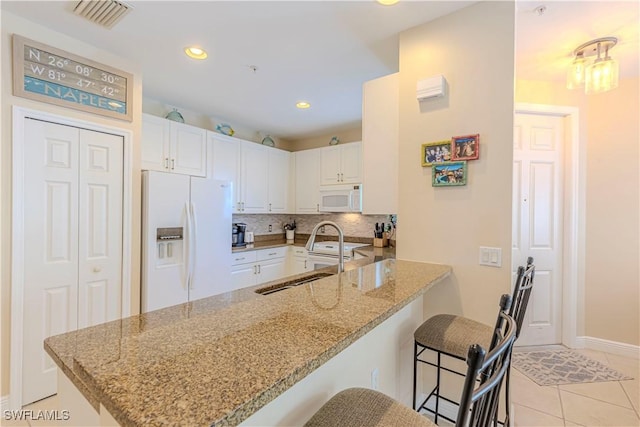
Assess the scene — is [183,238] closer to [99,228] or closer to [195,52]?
[99,228]

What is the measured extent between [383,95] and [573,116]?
2082 millimetres

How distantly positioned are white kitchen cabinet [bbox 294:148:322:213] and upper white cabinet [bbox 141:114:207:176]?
1.52 metres

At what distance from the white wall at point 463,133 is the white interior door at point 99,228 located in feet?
7.37

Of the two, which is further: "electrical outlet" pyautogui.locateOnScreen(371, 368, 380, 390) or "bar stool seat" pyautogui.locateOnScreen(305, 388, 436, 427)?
"electrical outlet" pyautogui.locateOnScreen(371, 368, 380, 390)

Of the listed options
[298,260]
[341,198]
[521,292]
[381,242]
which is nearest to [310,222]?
[298,260]

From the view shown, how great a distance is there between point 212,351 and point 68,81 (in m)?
2.44

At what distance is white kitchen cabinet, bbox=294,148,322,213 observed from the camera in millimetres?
4518

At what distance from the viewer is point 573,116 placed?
9.45 ft

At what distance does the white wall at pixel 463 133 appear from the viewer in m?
1.72

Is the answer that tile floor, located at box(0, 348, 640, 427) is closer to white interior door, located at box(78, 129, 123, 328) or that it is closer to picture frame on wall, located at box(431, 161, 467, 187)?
white interior door, located at box(78, 129, 123, 328)

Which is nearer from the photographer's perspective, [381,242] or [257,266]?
[381,242]

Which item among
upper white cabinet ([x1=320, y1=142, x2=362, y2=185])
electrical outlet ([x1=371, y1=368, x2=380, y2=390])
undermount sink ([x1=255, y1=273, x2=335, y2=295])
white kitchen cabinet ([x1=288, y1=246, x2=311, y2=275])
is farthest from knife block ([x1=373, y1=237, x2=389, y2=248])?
electrical outlet ([x1=371, y1=368, x2=380, y2=390])

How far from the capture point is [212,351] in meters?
0.78

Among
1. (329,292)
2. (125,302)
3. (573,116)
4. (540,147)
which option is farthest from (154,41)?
(573,116)
